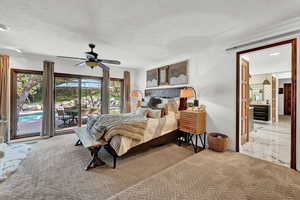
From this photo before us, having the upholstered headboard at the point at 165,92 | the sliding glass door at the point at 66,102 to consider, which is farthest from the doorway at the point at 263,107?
the sliding glass door at the point at 66,102

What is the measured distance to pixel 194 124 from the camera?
A: 3045mm

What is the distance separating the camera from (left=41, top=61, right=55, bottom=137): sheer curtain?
12.9 ft

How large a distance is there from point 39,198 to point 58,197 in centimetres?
23

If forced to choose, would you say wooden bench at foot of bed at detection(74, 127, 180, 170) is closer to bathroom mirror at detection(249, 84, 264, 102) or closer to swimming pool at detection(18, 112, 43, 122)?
swimming pool at detection(18, 112, 43, 122)

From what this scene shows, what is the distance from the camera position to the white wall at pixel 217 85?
2.93m

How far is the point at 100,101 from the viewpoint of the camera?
5184 millimetres

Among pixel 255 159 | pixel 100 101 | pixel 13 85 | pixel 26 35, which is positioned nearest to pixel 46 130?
pixel 13 85

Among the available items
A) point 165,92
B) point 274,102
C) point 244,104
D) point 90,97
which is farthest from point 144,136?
point 274,102

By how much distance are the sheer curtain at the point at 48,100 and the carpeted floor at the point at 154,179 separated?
1.38 m

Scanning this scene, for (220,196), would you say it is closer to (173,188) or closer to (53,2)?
(173,188)

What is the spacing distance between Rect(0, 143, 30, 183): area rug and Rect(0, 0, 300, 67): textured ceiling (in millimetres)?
2215

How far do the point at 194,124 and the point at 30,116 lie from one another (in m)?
5.01

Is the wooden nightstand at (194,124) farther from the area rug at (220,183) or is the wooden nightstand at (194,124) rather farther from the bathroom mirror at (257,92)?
the bathroom mirror at (257,92)

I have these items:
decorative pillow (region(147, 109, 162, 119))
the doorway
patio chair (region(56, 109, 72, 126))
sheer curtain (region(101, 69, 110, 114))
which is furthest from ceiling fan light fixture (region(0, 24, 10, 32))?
the doorway
